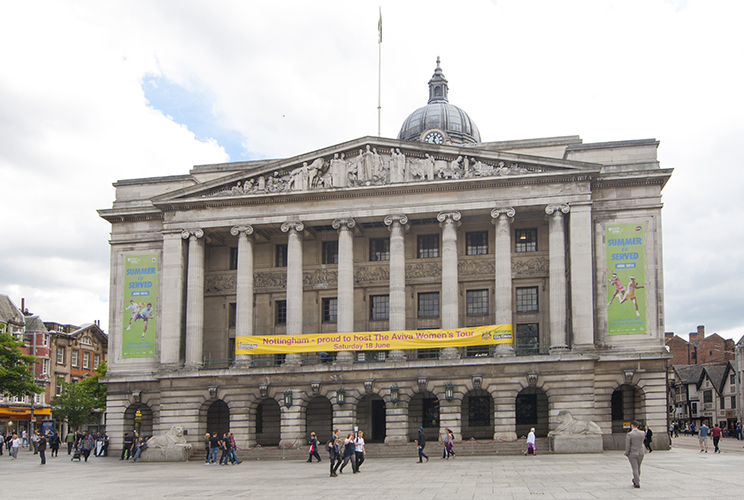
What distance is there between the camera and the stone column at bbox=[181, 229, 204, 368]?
5162 centimetres

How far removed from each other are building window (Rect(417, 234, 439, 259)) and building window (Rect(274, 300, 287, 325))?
1042 cm

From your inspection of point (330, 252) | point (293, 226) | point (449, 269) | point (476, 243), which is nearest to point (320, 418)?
point (330, 252)

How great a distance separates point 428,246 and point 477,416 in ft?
39.5

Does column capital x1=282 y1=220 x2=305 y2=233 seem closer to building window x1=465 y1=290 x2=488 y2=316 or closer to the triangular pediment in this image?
the triangular pediment

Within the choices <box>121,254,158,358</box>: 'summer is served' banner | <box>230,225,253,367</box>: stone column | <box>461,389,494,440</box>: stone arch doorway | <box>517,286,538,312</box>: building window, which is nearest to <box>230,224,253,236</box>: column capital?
<box>230,225,253,367</box>: stone column

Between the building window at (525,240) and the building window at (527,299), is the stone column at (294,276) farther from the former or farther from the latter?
the building window at (527,299)

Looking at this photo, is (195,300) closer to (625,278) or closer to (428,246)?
(428,246)

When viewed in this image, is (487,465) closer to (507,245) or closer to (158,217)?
(507,245)

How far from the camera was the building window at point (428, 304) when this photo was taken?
53094mm

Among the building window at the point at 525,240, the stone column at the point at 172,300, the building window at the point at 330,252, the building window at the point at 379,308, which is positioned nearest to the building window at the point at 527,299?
the building window at the point at 525,240

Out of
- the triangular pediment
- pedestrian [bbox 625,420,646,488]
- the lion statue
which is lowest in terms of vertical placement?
the lion statue

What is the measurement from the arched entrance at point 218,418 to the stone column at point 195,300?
12.3 feet

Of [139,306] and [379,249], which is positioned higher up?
[379,249]

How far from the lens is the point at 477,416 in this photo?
51438 millimetres
